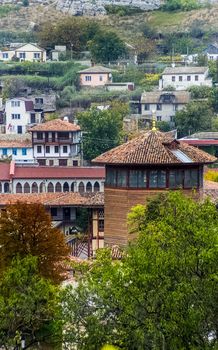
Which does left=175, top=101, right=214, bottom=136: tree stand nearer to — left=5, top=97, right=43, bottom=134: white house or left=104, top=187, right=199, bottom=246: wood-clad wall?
left=5, top=97, right=43, bottom=134: white house

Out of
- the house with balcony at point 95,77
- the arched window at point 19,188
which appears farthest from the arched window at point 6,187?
the house with balcony at point 95,77

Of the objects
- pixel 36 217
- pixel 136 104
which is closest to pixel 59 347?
pixel 36 217

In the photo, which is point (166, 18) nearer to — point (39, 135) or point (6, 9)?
point (6, 9)

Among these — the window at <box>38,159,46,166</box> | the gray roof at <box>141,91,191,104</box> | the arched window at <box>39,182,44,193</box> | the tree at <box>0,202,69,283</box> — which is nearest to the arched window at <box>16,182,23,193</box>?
the arched window at <box>39,182,44,193</box>

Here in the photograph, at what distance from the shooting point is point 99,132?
9600 centimetres

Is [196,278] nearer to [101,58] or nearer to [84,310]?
[84,310]

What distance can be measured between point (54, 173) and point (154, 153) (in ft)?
98.4

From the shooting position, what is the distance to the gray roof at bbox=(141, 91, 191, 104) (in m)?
109

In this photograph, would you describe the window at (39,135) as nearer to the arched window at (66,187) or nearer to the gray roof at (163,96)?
the arched window at (66,187)

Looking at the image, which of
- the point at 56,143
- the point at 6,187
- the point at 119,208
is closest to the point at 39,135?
the point at 56,143

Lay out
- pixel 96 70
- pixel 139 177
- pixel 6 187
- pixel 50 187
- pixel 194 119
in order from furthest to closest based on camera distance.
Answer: pixel 96 70 → pixel 194 119 → pixel 6 187 → pixel 50 187 → pixel 139 177

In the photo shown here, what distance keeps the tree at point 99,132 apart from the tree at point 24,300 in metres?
55.4

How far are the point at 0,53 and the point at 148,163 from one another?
79.3m

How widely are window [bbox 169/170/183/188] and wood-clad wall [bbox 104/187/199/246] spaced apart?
0.37 metres
